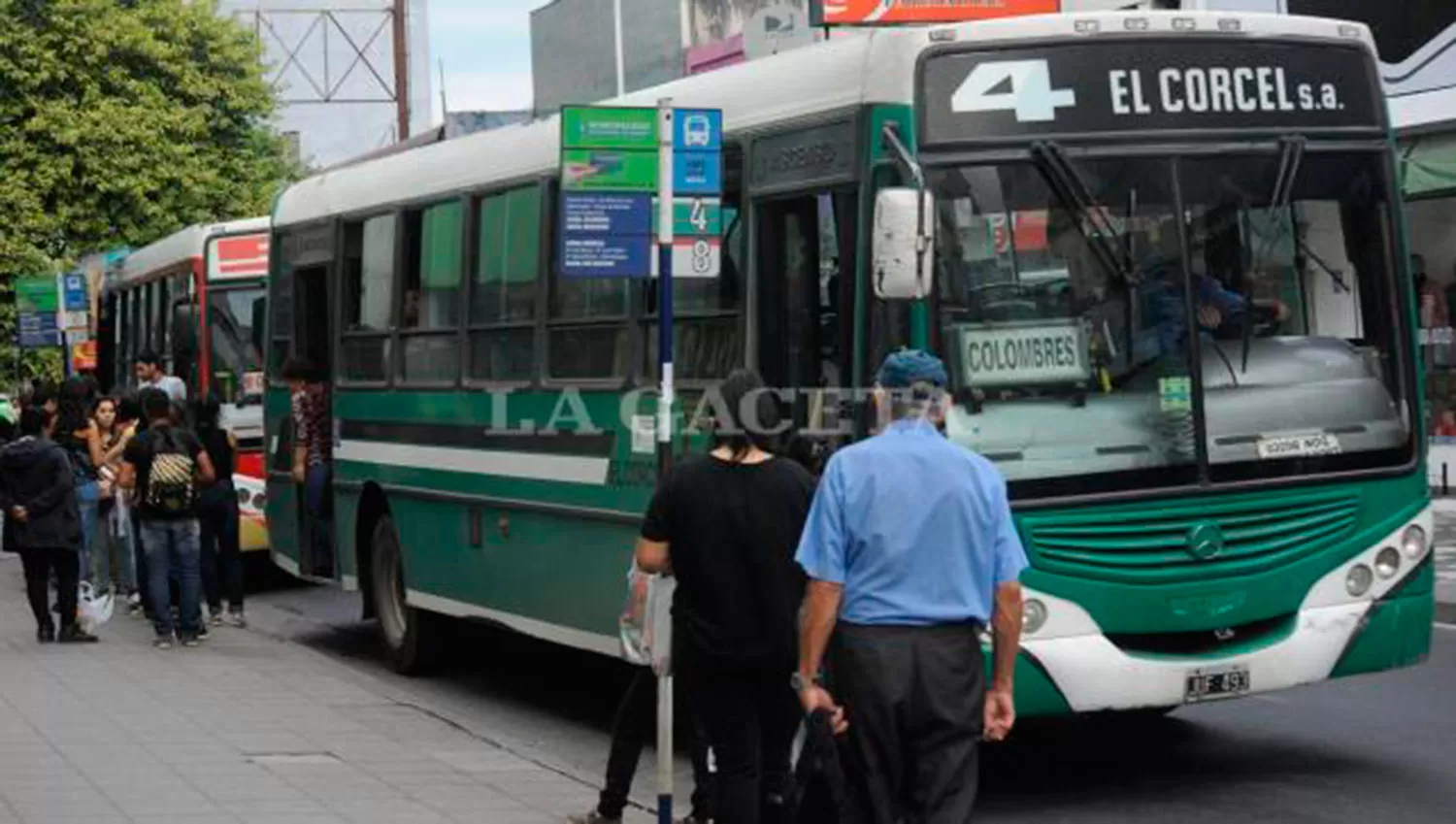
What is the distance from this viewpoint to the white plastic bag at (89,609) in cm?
1686

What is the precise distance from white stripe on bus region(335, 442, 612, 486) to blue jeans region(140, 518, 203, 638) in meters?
1.19

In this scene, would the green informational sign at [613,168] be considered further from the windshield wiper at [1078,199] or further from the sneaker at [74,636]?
the sneaker at [74,636]

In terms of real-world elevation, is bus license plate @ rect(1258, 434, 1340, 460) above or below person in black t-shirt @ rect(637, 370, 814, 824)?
above

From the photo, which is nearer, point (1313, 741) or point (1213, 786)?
point (1213, 786)

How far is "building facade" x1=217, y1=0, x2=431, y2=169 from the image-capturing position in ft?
186

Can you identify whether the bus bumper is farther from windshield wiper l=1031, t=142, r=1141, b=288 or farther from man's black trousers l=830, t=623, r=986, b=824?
man's black trousers l=830, t=623, r=986, b=824

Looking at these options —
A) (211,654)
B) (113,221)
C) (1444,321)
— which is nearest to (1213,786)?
(211,654)

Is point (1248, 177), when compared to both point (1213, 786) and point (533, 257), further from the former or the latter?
point (533, 257)

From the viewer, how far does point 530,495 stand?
12.9 m

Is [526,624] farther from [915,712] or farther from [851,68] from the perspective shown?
[915,712]

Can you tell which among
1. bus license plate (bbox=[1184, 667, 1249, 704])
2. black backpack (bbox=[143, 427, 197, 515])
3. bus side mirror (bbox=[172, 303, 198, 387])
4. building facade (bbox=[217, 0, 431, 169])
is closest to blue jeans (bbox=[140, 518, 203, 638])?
black backpack (bbox=[143, 427, 197, 515])

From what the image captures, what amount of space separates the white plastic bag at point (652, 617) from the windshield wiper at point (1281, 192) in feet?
10.1

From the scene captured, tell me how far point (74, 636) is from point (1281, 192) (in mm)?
9828

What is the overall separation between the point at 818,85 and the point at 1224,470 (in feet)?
7.61
